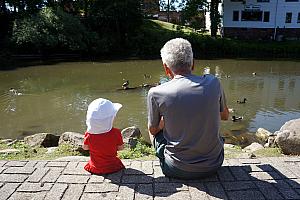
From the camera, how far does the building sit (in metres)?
33.2

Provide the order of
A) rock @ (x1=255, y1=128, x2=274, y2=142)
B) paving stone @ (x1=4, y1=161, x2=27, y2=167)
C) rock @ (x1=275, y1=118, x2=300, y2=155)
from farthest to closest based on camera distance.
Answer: rock @ (x1=255, y1=128, x2=274, y2=142) → rock @ (x1=275, y1=118, x2=300, y2=155) → paving stone @ (x1=4, y1=161, x2=27, y2=167)

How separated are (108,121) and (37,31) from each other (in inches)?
926

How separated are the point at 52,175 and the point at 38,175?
17 centimetres

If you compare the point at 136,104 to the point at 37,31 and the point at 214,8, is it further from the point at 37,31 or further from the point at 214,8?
the point at 214,8

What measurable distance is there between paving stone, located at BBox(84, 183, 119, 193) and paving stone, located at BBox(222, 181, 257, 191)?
46.5 inches

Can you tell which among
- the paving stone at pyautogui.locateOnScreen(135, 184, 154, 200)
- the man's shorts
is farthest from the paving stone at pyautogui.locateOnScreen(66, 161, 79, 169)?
the man's shorts

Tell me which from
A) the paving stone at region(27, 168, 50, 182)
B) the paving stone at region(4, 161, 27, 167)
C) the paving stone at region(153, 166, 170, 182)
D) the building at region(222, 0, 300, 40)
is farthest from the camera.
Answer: the building at region(222, 0, 300, 40)

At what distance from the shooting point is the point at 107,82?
17.8 meters

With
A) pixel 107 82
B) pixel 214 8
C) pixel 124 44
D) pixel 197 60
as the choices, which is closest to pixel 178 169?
pixel 107 82

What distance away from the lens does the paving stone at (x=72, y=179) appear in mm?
3990

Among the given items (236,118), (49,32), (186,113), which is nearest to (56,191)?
(186,113)

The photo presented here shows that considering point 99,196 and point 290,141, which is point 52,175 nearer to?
point 99,196

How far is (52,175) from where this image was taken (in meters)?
4.17

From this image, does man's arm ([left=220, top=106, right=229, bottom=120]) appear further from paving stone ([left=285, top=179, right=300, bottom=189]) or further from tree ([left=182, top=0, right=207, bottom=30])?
tree ([left=182, top=0, right=207, bottom=30])
